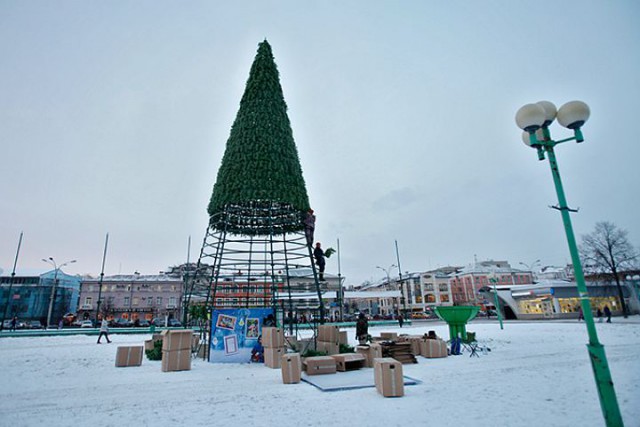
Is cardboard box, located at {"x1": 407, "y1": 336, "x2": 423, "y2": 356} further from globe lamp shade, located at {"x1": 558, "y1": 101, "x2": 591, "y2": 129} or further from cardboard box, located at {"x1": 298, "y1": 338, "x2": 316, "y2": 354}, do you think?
globe lamp shade, located at {"x1": 558, "y1": 101, "x2": 591, "y2": 129}

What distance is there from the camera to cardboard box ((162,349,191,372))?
11.2 m

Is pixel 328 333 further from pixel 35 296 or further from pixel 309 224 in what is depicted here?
pixel 35 296

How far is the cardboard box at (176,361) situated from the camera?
36.9ft

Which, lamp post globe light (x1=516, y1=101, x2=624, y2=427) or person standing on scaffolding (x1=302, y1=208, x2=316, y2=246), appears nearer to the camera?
lamp post globe light (x1=516, y1=101, x2=624, y2=427)

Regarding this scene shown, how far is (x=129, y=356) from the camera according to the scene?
1271cm

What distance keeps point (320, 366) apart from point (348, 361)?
3.15ft

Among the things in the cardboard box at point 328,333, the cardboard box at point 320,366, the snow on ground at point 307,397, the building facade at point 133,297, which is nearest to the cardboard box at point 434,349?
the snow on ground at point 307,397

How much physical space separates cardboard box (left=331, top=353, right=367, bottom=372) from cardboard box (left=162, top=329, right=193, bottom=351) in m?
5.01

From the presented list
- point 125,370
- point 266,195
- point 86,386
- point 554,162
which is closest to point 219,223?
point 266,195

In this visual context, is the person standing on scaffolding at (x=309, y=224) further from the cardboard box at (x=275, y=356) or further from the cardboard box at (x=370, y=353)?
the cardboard box at (x=370, y=353)

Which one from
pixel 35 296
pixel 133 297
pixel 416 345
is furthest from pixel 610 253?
pixel 35 296

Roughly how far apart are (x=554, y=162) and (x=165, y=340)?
1180 centimetres

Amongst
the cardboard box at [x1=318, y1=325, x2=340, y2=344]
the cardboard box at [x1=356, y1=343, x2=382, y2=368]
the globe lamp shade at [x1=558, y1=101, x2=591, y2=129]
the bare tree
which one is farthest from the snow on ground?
the bare tree

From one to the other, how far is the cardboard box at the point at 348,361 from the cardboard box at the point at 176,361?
500 centimetres
